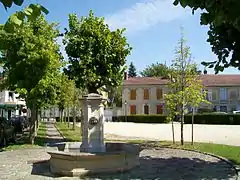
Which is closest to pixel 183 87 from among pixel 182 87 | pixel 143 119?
pixel 182 87

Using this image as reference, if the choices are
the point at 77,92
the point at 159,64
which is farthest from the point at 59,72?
the point at 159,64

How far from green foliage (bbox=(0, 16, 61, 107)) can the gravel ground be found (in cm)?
386

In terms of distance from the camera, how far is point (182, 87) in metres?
20.3

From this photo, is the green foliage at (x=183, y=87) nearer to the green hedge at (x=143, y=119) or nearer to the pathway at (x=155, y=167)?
the pathway at (x=155, y=167)

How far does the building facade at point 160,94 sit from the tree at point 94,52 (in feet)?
154

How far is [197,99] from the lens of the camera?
19703 mm

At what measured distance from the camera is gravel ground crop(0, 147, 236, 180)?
35.1 ft

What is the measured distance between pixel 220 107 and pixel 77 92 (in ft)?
128

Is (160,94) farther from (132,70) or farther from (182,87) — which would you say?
(132,70)

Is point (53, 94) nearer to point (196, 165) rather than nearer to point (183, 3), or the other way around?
point (196, 165)

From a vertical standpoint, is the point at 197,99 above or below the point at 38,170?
above

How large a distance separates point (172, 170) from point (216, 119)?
136ft

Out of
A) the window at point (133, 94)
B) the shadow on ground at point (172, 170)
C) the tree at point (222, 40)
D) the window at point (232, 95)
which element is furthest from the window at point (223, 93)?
the tree at point (222, 40)

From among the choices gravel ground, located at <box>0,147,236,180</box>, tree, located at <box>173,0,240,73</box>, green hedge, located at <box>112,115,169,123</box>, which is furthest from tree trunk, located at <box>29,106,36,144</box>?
green hedge, located at <box>112,115,169,123</box>
